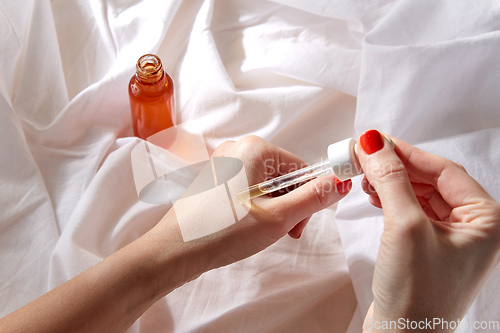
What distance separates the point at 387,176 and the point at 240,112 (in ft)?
1.51

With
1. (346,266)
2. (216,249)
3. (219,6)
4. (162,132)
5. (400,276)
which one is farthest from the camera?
(219,6)

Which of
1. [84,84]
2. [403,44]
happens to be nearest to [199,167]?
[84,84]

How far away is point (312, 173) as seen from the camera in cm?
78

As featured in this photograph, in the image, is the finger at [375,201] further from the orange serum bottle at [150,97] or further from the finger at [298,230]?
the orange serum bottle at [150,97]

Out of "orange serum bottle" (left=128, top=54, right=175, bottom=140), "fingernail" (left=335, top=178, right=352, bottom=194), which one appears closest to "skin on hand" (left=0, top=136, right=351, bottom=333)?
"fingernail" (left=335, top=178, right=352, bottom=194)

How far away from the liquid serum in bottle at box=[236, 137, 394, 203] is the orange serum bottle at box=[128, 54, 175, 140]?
307mm

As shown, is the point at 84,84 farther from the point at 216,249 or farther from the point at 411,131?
the point at 411,131

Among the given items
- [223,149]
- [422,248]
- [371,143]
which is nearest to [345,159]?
[371,143]

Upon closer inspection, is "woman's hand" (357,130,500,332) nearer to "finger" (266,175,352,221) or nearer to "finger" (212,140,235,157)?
"finger" (266,175,352,221)

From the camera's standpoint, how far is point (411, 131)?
3.03 ft

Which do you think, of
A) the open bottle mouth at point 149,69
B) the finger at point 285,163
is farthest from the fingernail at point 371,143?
the open bottle mouth at point 149,69

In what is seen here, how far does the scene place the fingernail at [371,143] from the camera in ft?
2.08

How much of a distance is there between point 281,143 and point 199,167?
0.22 metres

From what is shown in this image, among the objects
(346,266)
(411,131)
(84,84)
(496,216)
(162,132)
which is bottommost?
(346,266)
